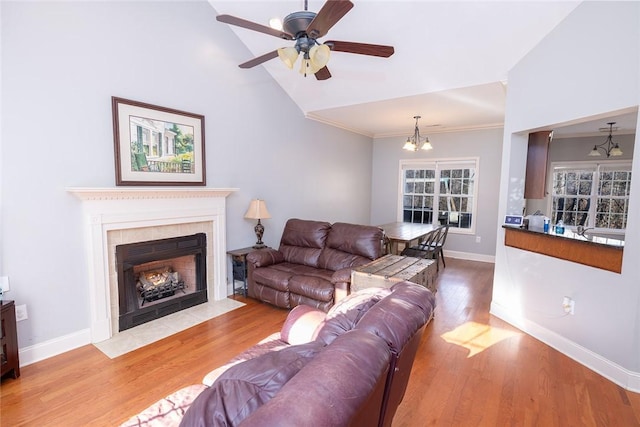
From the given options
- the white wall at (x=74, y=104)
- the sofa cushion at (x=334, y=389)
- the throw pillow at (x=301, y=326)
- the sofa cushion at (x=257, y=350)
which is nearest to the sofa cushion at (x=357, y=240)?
the white wall at (x=74, y=104)

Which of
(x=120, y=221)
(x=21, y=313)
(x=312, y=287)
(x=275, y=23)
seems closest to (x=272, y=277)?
(x=312, y=287)

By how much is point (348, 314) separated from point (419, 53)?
308 centimetres

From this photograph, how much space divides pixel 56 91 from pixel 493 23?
3806 millimetres

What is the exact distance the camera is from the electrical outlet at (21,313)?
2334mm

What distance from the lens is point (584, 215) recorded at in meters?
5.74

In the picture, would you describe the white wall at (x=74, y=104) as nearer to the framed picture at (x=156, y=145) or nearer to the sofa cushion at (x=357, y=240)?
the framed picture at (x=156, y=145)

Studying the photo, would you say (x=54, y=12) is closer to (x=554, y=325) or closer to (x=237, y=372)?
(x=237, y=372)

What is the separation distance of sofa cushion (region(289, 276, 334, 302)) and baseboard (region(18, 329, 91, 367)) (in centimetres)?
193

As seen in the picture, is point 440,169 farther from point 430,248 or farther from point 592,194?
point 592,194

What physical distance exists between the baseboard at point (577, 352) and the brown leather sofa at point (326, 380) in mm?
1968

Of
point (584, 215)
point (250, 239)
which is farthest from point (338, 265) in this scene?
point (584, 215)

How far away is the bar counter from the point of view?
232 centimetres

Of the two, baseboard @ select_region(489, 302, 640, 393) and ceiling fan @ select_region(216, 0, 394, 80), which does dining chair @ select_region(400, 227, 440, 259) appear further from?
ceiling fan @ select_region(216, 0, 394, 80)

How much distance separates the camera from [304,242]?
402 cm
